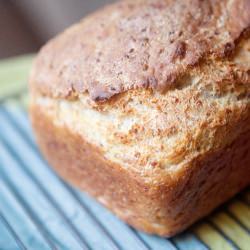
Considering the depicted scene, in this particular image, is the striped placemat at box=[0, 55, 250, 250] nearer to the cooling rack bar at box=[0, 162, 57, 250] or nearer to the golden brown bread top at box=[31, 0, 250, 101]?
the cooling rack bar at box=[0, 162, 57, 250]

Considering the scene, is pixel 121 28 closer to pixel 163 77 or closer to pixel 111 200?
pixel 163 77

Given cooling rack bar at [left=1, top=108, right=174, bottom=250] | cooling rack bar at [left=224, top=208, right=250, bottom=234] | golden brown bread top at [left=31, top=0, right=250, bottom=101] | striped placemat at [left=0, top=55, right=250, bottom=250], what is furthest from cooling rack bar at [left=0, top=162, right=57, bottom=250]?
cooling rack bar at [left=224, top=208, right=250, bottom=234]

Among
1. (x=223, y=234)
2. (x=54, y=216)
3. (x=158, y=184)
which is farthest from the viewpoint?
(x=54, y=216)

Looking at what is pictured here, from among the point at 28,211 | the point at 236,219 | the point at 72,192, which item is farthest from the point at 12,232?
the point at 236,219

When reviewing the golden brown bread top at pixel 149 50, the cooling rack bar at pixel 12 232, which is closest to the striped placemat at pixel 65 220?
the cooling rack bar at pixel 12 232

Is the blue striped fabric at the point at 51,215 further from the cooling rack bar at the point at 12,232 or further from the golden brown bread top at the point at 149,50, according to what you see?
the golden brown bread top at the point at 149,50

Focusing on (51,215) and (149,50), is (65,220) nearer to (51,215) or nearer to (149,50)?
(51,215)

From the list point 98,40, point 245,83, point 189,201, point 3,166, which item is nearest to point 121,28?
point 98,40
